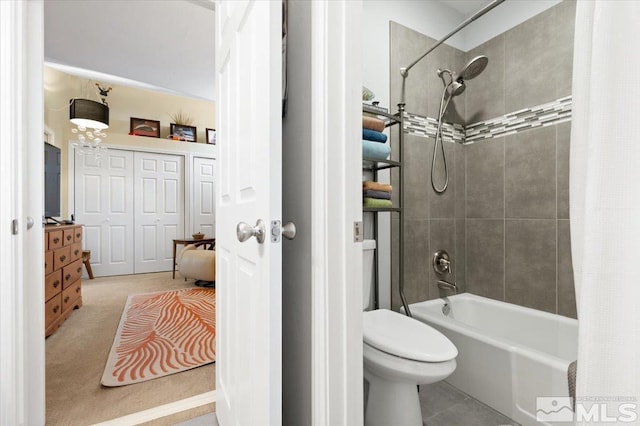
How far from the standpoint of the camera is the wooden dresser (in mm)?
2357

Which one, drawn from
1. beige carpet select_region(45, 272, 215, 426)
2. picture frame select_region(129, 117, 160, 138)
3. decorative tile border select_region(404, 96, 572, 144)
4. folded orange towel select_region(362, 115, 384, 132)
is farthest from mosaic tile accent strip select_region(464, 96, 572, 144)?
picture frame select_region(129, 117, 160, 138)

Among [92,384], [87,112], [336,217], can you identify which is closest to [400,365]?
[336,217]

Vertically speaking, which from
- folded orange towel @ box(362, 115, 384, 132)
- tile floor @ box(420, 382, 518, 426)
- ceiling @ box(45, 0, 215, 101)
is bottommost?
tile floor @ box(420, 382, 518, 426)

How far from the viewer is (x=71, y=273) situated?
9.55 ft

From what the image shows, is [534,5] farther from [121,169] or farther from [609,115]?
[121,169]

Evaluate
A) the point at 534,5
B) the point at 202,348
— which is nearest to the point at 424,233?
the point at 534,5

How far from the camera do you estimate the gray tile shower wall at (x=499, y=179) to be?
6.24 ft

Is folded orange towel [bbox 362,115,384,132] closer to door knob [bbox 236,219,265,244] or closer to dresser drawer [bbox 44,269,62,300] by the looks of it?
door knob [bbox 236,219,265,244]

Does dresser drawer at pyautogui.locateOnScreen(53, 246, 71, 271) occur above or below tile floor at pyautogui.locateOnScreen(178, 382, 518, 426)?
above

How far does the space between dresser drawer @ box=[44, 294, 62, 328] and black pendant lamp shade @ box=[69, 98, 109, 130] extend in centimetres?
213

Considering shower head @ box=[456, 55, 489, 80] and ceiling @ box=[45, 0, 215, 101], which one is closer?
shower head @ box=[456, 55, 489, 80]

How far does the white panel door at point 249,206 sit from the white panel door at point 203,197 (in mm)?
4211

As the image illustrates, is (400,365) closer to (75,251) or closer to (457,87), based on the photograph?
(457,87)

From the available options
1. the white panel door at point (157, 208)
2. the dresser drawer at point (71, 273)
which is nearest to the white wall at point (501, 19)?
the dresser drawer at point (71, 273)
